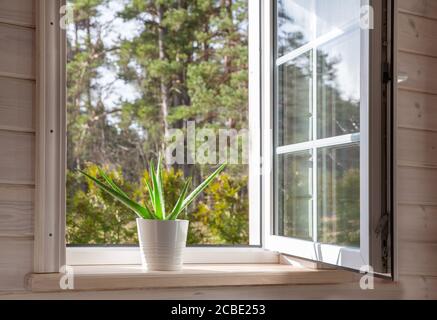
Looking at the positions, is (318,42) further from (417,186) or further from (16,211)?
(16,211)

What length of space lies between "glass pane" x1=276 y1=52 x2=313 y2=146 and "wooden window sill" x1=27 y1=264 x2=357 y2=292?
0.37m

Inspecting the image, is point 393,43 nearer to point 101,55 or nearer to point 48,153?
point 48,153

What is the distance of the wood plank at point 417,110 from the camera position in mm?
1621

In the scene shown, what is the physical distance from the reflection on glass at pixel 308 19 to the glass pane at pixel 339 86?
0.16 ft

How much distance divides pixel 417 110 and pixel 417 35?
206mm

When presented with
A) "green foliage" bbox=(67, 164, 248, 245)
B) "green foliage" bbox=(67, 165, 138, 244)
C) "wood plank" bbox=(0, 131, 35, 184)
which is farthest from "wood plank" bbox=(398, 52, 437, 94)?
"green foliage" bbox=(67, 165, 138, 244)

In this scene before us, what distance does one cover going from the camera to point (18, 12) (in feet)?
4.52

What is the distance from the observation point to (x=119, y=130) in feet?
10.2

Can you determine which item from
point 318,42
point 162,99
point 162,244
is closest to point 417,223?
point 318,42

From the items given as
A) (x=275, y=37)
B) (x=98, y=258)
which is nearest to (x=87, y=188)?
(x=98, y=258)

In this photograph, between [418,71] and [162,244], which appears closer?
[162,244]

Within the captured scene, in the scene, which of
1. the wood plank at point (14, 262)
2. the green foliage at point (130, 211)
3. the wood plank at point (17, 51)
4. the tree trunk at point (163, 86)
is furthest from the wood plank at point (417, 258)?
the tree trunk at point (163, 86)

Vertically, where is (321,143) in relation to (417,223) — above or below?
above

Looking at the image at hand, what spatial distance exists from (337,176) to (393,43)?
1.15ft
